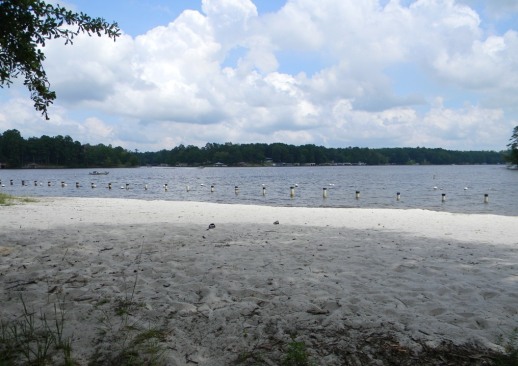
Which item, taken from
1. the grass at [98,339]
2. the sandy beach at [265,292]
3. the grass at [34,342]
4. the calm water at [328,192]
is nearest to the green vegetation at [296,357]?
the sandy beach at [265,292]

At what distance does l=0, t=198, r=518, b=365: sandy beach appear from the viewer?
387cm

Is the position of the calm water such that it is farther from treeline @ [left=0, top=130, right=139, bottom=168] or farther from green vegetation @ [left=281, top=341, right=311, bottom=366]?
treeline @ [left=0, top=130, right=139, bottom=168]

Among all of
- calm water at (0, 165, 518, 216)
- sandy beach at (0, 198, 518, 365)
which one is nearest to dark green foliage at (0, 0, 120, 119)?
sandy beach at (0, 198, 518, 365)

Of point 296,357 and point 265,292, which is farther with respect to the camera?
point 265,292

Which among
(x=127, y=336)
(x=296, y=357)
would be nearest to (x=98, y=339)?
(x=127, y=336)

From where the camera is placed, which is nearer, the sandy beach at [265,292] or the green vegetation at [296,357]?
the green vegetation at [296,357]

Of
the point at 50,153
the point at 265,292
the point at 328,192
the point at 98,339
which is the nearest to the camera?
the point at 98,339

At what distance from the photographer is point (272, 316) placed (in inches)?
176

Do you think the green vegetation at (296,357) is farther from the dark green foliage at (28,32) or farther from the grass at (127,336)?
the dark green foliage at (28,32)

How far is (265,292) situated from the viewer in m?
5.30

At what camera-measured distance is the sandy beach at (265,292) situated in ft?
12.7

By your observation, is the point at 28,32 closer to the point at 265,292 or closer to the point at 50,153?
the point at 265,292

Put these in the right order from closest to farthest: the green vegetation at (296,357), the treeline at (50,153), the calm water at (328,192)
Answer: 1. the green vegetation at (296,357)
2. the calm water at (328,192)
3. the treeline at (50,153)

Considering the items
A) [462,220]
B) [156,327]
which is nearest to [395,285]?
[156,327]
